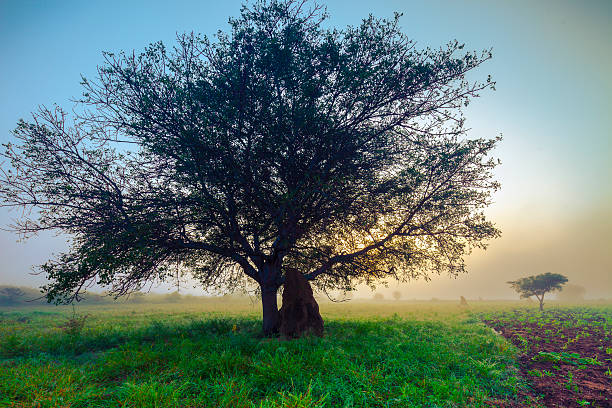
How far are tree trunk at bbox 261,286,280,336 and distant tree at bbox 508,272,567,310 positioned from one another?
46.8 metres

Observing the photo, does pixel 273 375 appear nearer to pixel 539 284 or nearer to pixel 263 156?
pixel 263 156

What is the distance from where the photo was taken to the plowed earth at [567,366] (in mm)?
6312

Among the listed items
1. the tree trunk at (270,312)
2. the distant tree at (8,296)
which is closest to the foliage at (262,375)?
the tree trunk at (270,312)

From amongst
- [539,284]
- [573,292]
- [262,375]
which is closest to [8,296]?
[262,375]

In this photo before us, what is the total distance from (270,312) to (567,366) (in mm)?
11185

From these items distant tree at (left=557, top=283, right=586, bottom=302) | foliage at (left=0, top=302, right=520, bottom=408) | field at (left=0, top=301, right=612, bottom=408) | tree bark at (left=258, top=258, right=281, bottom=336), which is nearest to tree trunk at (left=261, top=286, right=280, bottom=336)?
tree bark at (left=258, top=258, right=281, bottom=336)

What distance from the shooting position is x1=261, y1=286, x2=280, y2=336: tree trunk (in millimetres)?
12805

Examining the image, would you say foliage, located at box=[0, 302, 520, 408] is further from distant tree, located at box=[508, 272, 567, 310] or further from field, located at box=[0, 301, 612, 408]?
distant tree, located at box=[508, 272, 567, 310]

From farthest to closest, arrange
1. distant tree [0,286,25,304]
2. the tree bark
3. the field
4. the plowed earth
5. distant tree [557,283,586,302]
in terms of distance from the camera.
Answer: distant tree [557,283,586,302]
distant tree [0,286,25,304]
the tree bark
the plowed earth
the field

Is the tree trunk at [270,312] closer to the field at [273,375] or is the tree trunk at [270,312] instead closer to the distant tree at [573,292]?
the field at [273,375]

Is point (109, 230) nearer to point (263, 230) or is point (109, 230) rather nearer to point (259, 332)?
point (263, 230)

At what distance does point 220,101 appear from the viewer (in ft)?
32.3

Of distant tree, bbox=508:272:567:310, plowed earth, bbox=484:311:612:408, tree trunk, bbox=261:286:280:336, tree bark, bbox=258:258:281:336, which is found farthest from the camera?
distant tree, bbox=508:272:567:310

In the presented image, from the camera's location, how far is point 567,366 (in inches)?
336
